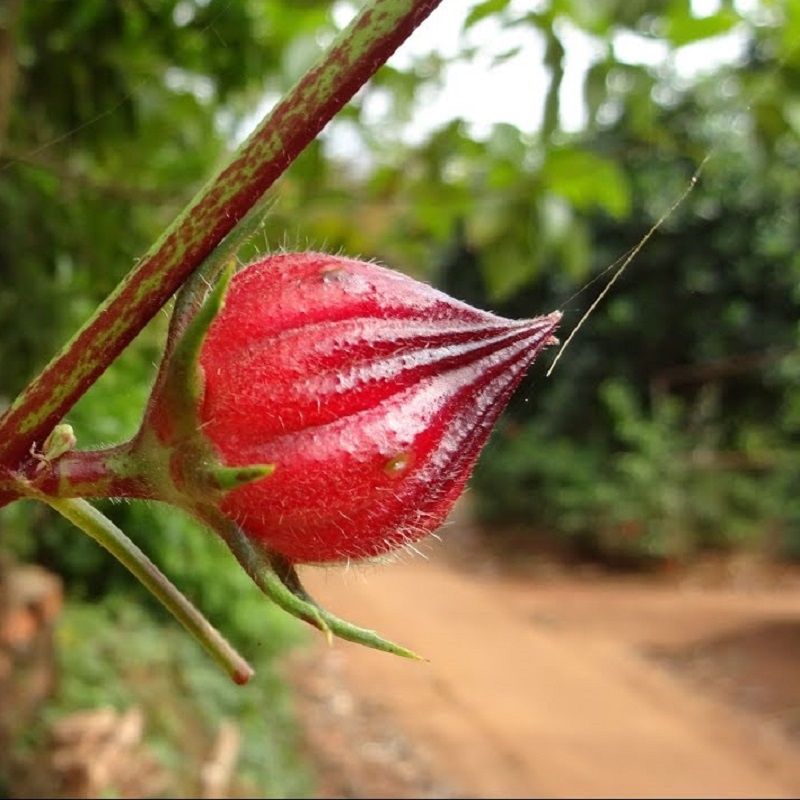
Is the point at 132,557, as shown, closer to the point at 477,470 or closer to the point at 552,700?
the point at 477,470

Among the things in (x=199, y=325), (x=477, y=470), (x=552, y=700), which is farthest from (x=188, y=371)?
(x=552, y=700)

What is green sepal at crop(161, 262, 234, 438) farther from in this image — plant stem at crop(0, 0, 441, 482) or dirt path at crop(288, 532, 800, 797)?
dirt path at crop(288, 532, 800, 797)

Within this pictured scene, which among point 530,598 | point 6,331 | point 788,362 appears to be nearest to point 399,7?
point 6,331

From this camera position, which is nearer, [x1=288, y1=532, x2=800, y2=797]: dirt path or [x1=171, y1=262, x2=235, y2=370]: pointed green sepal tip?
[x1=171, y1=262, x2=235, y2=370]: pointed green sepal tip

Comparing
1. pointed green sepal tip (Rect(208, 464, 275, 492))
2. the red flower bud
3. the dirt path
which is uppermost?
the dirt path

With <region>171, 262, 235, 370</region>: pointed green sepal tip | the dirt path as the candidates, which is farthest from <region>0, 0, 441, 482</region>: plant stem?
the dirt path

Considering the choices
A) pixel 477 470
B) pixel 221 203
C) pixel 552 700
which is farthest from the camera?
pixel 552 700

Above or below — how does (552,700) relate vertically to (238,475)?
above
